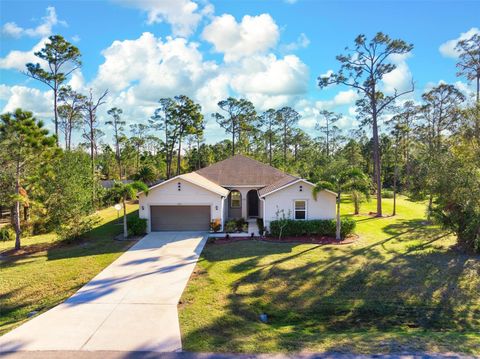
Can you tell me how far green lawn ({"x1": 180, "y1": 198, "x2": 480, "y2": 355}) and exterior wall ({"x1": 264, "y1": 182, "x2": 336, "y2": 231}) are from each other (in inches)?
107

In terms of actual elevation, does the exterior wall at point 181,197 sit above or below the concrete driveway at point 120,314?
above

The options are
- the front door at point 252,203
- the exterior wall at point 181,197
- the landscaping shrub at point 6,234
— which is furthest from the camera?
the front door at point 252,203

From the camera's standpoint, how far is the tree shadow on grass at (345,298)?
28.5 feet

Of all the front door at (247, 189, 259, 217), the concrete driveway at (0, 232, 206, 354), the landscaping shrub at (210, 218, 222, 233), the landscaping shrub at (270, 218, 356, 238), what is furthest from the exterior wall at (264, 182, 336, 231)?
the concrete driveway at (0, 232, 206, 354)

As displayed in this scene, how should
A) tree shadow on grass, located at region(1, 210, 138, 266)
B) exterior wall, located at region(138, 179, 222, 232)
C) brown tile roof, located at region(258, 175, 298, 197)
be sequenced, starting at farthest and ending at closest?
brown tile roof, located at region(258, 175, 298, 197) → exterior wall, located at region(138, 179, 222, 232) → tree shadow on grass, located at region(1, 210, 138, 266)

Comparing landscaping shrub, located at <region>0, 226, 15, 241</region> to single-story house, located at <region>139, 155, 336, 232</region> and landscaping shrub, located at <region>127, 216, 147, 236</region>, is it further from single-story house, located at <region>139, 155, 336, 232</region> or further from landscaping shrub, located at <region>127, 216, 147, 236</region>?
single-story house, located at <region>139, 155, 336, 232</region>

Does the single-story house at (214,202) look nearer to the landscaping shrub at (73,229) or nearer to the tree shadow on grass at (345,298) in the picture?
the landscaping shrub at (73,229)

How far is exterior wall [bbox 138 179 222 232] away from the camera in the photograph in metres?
21.0

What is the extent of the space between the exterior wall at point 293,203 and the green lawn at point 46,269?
8.36m

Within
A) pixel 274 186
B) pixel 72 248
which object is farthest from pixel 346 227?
pixel 72 248

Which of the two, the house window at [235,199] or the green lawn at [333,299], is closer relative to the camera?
the green lawn at [333,299]

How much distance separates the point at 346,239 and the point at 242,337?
40.6ft

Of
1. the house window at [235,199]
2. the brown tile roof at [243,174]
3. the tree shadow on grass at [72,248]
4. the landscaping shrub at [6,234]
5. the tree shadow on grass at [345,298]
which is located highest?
the brown tile roof at [243,174]

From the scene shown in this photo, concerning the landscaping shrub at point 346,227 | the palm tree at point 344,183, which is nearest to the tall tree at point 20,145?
the palm tree at point 344,183
